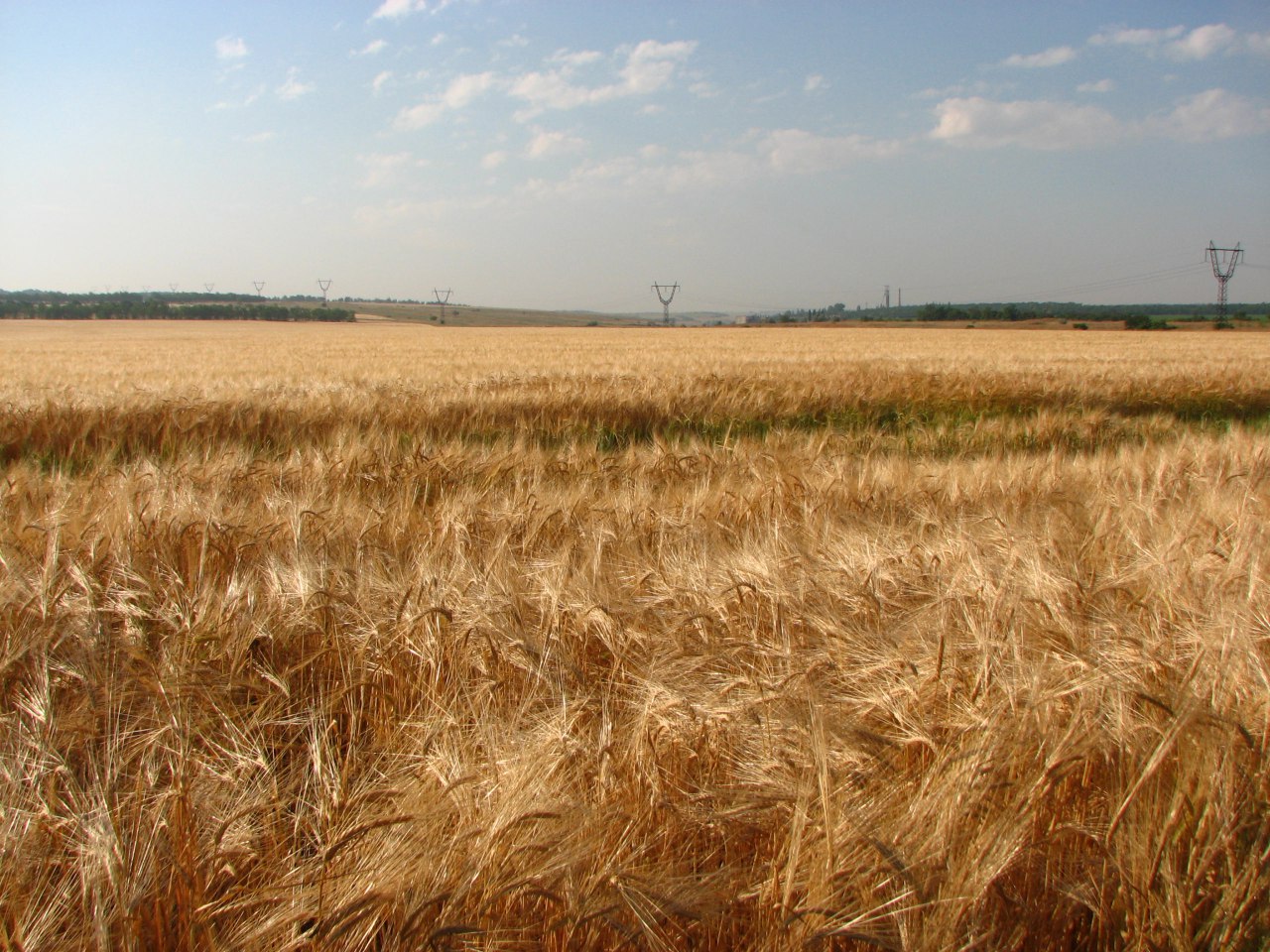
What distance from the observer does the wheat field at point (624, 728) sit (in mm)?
1016

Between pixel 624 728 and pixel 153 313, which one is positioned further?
pixel 153 313

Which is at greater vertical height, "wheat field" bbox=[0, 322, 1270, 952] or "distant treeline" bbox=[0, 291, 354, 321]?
"distant treeline" bbox=[0, 291, 354, 321]

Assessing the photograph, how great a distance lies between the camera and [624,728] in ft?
4.69

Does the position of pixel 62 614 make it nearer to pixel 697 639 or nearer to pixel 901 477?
pixel 697 639

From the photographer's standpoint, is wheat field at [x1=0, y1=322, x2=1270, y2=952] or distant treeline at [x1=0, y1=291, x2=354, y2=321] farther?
distant treeline at [x1=0, y1=291, x2=354, y2=321]

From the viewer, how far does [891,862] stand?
1.01 m

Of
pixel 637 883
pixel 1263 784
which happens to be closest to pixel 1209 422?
pixel 1263 784

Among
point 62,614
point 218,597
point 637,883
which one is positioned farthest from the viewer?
point 218,597

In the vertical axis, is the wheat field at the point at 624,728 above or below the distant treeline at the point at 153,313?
below

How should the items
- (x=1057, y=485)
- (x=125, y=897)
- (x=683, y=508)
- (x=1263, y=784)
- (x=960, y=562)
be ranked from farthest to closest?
(x=1057, y=485)
(x=683, y=508)
(x=960, y=562)
(x=1263, y=784)
(x=125, y=897)

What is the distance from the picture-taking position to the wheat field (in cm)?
102

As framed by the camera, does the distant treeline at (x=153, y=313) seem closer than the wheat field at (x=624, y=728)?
No

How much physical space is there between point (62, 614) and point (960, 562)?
233cm

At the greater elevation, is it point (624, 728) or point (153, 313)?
point (153, 313)
